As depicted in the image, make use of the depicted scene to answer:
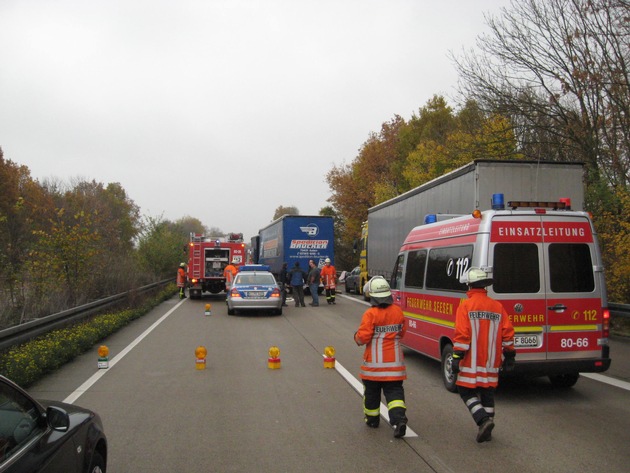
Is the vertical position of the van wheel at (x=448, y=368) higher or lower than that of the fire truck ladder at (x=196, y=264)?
lower

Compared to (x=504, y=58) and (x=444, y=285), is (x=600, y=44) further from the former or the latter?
(x=444, y=285)

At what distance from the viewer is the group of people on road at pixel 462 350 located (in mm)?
5934

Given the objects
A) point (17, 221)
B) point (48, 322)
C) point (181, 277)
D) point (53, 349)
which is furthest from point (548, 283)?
point (17, 221)

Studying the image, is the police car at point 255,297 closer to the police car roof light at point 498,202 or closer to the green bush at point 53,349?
the green bush at point 53,349

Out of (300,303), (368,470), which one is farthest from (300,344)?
(300,303)

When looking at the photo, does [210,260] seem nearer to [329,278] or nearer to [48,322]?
[329,278]

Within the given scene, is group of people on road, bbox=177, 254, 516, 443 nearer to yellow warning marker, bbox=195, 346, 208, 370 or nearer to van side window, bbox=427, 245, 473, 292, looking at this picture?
van side window, bbox=427, 245, 473, 292

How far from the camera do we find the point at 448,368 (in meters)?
8.27

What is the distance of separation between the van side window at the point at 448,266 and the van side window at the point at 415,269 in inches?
11.2

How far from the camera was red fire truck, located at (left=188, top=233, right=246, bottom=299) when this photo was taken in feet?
87.9

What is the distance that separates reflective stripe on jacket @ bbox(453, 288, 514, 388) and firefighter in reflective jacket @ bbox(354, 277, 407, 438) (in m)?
0.61

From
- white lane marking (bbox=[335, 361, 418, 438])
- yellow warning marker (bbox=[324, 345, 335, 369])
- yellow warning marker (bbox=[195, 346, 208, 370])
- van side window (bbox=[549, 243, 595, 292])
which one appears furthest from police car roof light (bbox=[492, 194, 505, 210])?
yellow warning marker (bbox=[195, 346, 208, 370])

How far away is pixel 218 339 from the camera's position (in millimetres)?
13594

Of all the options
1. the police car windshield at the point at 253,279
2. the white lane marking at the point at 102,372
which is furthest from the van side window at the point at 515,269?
the police car windshield at the point at 253,279
